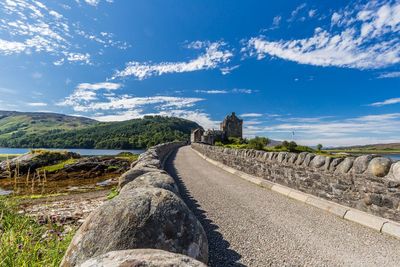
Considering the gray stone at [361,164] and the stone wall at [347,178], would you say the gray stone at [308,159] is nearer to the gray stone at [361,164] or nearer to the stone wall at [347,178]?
the stone wall at [347,178]

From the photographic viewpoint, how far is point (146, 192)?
3787 mm

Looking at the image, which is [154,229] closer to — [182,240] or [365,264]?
[182,240]

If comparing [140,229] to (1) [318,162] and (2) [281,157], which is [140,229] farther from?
(2) [281,157]

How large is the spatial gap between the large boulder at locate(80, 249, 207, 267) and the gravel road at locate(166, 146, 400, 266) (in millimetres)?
2411

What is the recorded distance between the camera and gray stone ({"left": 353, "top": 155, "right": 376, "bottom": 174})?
6.32 metres

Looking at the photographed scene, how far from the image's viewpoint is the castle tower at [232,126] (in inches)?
3371

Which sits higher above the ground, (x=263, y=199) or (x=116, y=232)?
(x=116, y=232)

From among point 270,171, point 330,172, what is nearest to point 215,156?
point 270,171

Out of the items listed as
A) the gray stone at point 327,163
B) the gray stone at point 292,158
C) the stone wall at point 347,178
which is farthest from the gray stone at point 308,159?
the gray stone at point 327,163

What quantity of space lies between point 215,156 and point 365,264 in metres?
18.4

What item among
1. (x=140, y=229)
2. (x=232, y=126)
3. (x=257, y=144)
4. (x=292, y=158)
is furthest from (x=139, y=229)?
(x=232, y=126)

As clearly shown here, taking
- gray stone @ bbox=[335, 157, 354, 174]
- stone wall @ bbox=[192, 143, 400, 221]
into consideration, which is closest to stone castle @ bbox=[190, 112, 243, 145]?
stone wall @ bbox=[192, 143, 400, 221]

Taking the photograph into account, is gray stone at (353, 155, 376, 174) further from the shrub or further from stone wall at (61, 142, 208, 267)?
the shrub

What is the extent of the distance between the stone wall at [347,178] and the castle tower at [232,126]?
74.6m
